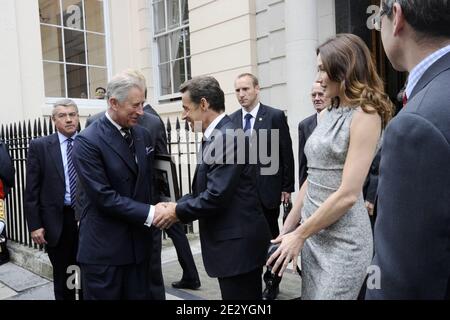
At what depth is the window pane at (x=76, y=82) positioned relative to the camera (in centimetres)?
996

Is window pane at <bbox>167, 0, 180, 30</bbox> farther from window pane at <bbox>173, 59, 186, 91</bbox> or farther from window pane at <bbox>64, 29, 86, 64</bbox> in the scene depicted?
window pane at <bbox>64, 29, 86, 64</bbox>

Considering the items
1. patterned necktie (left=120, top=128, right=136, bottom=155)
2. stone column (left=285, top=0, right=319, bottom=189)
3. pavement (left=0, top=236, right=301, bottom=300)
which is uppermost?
stone column (left=285, top=0, right=319, bottom=189)

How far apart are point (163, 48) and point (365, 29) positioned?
5011 mm

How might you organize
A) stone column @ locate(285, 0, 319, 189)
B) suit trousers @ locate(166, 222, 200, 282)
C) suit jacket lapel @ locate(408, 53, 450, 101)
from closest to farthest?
suit jacket lapel @ locate(408, 53, 450, 101)
suit trousers @ locate(166, 222, 200, 282)
stone column @ locate(285, 0, 319, 189)

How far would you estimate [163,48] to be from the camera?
10.1 metres

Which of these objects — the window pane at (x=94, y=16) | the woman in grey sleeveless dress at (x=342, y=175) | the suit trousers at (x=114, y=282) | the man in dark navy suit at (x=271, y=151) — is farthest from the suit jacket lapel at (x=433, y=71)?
the window pane at (x=94, y=16)

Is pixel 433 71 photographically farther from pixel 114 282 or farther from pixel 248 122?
pixel 248 122

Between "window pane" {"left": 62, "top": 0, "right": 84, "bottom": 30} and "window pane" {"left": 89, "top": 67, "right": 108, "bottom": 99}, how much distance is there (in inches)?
40.2

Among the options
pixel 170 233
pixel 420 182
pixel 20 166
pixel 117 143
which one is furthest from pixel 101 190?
pixel 20 166

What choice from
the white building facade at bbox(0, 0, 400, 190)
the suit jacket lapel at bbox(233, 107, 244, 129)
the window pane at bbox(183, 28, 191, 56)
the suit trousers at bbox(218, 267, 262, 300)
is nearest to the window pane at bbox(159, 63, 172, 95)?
the white building facade at bbox(0, 0, 400, 190)

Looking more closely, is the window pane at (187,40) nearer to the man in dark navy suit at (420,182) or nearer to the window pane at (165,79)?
the window pane at (165,79)

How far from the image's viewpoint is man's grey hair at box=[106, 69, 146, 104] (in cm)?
270

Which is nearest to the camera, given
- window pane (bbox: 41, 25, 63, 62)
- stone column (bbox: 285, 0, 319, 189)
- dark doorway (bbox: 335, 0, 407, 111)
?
stone column (bbox: 285, 0, 319, 189)
